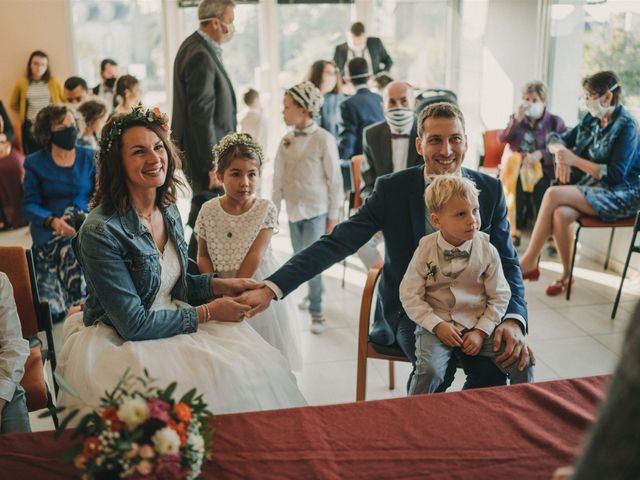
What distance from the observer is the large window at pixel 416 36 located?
875 cm

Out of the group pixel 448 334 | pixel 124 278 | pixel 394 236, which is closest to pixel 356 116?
pixel 394 236

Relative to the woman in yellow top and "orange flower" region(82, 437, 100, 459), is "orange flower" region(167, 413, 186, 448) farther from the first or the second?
the woman in yellow top

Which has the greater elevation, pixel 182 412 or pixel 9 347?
pixel 182 412

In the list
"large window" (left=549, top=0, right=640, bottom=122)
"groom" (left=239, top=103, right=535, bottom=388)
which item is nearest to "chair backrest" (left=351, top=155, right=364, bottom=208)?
"groom" (left=239, top=103, right=535, bottom=388)

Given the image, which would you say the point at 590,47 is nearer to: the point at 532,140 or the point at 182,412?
the point at 532,140

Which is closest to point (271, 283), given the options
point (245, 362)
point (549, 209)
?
point (245, 362)

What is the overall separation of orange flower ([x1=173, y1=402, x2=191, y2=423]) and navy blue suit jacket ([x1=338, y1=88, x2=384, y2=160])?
14.0 feet

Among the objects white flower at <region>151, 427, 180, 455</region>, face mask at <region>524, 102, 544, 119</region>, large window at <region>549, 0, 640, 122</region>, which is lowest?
white flower at <region>151, 427, 180, 455</region>

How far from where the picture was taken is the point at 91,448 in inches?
44.8

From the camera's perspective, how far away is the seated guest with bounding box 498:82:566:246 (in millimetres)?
5543

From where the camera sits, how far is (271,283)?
2.47 metres

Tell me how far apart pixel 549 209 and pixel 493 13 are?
3.19 m

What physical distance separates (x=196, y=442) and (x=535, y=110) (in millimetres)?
4946

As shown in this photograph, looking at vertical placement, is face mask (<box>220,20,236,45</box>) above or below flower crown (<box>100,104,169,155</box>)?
above
